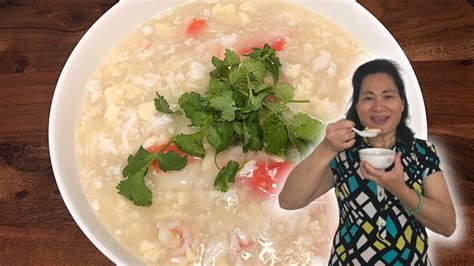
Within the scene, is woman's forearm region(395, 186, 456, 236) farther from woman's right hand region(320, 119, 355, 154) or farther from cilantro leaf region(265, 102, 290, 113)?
cilantro leaf region(265, 102, 290, 113)

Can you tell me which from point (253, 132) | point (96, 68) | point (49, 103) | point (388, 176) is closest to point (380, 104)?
point (388, 176)

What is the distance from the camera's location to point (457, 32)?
4.28 feet

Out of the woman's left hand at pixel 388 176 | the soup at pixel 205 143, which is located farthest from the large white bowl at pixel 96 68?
the woman's left hand at pixel 388 176

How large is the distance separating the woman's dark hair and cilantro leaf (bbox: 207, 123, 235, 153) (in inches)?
8.7

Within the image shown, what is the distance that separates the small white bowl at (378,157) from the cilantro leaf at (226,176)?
0.76ft

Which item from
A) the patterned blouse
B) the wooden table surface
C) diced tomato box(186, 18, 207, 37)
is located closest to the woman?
the patterned blouse

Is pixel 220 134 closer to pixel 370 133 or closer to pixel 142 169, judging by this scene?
pixel 142 169

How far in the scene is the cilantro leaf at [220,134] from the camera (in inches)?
38.6

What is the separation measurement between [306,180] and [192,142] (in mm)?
223

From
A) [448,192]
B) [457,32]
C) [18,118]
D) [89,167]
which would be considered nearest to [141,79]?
[89,167]

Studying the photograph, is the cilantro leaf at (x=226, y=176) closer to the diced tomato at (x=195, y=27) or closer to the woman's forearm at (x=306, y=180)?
the woman's forearm at (x=306, y=180)

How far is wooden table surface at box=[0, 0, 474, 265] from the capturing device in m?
1.10

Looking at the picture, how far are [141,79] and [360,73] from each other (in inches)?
17.9

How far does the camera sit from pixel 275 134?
3.20ft
